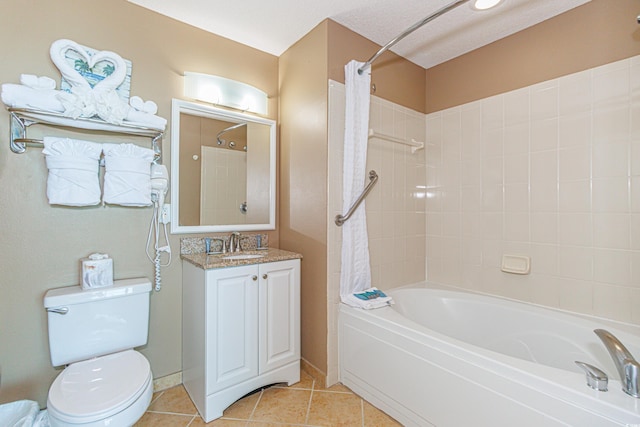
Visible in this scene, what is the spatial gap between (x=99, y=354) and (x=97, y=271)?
1.35ft

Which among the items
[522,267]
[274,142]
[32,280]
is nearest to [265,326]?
[32,280]

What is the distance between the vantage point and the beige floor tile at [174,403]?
169 cm

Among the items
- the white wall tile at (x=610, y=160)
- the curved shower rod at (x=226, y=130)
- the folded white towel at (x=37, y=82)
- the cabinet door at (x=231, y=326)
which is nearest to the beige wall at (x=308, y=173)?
the curved shower rod at (x=226, y=130)

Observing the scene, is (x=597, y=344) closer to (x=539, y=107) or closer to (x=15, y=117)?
(x=539, y=107)

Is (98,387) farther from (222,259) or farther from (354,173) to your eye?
(354,173)

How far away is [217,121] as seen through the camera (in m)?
2.11

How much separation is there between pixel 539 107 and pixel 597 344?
1438 mm

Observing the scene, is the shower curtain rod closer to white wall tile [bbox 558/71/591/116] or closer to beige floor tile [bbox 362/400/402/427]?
white wall tile [bbox 558/71/591/116]

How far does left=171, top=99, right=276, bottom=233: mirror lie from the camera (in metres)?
1.93

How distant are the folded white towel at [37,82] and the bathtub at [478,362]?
2.00 meters

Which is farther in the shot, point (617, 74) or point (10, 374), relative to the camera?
point (617, 74)

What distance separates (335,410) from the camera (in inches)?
66.9

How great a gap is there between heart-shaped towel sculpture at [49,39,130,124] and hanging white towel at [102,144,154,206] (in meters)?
0.17

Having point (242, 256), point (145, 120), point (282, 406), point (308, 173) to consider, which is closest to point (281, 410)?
point (282, 406)
